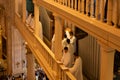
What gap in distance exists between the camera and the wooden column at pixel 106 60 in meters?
4.83

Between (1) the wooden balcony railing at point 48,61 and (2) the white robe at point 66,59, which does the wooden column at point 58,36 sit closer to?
(1) the wooden balcony railing at point 48,61

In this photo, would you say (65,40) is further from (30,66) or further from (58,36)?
(30,66)

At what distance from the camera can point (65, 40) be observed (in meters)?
9.67

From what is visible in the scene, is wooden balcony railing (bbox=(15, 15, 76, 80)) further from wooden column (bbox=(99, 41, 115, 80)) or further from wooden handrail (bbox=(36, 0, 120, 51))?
wooden column (bbox=(99, 41, 115, 80))

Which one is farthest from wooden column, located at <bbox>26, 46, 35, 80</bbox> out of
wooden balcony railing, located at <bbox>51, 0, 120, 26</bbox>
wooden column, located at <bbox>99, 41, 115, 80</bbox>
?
wooden column, located at <bbox>99, 41, 115, 80</bbox>

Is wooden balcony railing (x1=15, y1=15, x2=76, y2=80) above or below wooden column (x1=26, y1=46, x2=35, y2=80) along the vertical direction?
above

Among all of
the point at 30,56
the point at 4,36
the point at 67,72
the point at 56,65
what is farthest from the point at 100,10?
the point at 4,36

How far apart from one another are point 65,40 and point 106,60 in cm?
480

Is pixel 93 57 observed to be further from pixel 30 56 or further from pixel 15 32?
pixel 15 32

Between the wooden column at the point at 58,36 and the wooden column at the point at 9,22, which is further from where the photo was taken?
the wooden column at the point at 9,22

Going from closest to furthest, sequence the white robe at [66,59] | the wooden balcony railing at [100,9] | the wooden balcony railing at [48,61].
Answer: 1. the wooden balcony railing at [100,9]
2. the wooden balcony railing at [48,61]
3. the white robe at [66,59]

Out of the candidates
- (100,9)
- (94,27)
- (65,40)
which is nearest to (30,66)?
(65,40)

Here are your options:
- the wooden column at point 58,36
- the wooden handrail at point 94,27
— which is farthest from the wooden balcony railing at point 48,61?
the wooden handrail at point 94,27

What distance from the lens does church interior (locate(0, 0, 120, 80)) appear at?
481 centimetres
